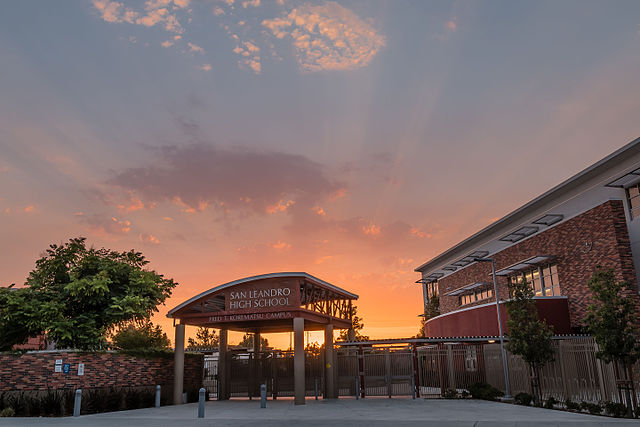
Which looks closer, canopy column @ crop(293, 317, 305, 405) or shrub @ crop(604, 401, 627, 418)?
shrub @ crop(604, 401, 627, 418)

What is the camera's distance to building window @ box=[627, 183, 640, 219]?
93.9 ft

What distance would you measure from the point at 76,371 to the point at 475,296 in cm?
3522

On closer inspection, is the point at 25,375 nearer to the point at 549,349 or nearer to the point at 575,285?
the point at 549,349

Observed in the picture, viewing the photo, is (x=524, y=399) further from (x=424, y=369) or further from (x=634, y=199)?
(x=634, y=199)

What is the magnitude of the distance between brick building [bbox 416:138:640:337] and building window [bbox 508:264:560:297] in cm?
7

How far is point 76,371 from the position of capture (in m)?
24.2

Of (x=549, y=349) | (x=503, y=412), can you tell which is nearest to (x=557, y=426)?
(x=503, y=412)

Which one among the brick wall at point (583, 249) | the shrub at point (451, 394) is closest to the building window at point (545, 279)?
the brick wall at point (583, 249)

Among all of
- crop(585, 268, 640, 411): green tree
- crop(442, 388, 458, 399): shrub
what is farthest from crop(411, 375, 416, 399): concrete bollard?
crop(585, 268, 640, 411): green tree

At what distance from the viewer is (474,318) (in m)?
37.1

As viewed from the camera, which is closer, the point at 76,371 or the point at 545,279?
the point at 76,371

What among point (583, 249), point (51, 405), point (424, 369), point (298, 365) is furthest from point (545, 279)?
point (51, 405)

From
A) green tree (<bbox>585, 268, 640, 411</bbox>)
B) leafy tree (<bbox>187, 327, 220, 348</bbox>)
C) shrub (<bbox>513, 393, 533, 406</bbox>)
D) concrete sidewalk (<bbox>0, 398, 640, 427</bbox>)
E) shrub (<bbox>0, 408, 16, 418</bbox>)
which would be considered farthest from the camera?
leafy tree (<bbox>187, 327, 220, 348</bbox>)

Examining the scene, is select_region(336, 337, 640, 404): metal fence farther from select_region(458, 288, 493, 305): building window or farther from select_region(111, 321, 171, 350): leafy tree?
select_region(111, 321, 171, 350): leafy tree
